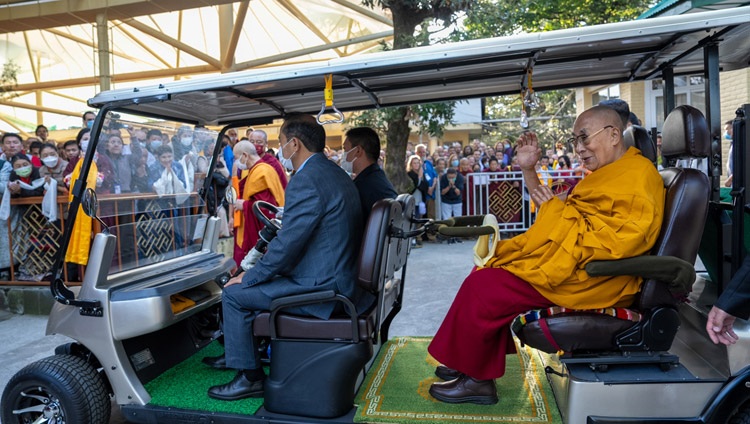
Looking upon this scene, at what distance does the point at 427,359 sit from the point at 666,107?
2.28 m

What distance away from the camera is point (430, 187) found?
11.6 m

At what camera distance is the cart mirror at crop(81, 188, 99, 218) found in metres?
3.19

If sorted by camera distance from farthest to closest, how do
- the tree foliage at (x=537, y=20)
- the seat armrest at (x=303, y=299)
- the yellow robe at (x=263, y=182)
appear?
the tree foliage at (x=537, y=20) → the yellow robe at (x=263, y=182) → the seat armrest at (x=303, y=299)

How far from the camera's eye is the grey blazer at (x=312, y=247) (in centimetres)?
312

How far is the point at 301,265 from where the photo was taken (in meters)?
3.22

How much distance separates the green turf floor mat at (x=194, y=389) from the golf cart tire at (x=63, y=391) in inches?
11.2

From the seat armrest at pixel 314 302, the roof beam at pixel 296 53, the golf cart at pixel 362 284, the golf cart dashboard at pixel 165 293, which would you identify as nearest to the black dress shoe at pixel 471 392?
the golf cart at pixel 362 284

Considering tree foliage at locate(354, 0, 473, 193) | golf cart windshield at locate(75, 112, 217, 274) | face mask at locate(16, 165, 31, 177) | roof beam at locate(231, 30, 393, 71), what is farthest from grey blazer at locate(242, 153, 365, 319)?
roof beam at locate(231, 30, 393, 71)

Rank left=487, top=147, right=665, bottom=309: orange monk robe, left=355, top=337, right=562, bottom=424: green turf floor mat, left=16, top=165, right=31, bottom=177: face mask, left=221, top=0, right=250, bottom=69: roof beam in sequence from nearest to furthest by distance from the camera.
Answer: left=487, top=147, right=665, bottom=309: orange monk robe < left=355, top=337, right=562, bottom=424: green turf floor mat < left=16, top=165, right=31, bottom=177: face mask < left=221, top=0, right=250, bottom=69: roof beam

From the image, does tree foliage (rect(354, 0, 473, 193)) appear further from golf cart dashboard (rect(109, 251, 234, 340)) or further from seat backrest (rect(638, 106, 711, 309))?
seat backrest (rect(638, 106, 711, 309))

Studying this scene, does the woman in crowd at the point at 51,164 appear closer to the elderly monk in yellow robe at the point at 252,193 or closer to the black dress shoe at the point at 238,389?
the elderly monk in yellow robe at the point at 252,193

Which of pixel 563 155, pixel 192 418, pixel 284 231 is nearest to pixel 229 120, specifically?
pixel 284 231

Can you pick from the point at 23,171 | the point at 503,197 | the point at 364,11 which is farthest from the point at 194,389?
the point at 364,11

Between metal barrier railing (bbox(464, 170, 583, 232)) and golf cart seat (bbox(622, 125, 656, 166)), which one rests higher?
golf cart seat (bbox(622, 125, 656, 166))
